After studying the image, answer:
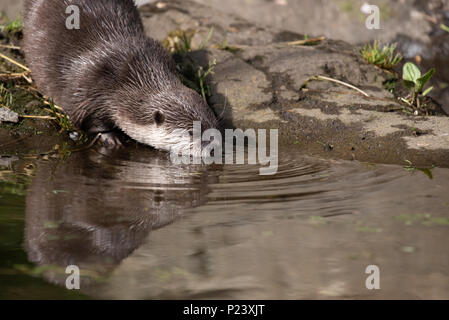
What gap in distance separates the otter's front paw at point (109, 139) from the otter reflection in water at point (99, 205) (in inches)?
9.3

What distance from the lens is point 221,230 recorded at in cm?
247

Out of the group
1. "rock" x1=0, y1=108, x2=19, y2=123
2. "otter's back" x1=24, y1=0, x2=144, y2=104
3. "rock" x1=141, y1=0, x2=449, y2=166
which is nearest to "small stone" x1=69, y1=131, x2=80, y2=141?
"otter's back" x1=24, y1=0, x2=144, y2=104

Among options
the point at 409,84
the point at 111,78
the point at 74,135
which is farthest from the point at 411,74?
the point at 74,135

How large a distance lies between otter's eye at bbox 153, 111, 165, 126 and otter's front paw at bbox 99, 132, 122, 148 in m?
0.41

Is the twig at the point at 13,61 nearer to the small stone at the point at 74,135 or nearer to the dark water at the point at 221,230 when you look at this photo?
the small stone at the point at 74,135

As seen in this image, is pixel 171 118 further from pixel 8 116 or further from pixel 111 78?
pixel 8 116

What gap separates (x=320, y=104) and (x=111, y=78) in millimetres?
1494

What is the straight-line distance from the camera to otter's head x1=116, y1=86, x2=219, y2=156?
378 centimetres

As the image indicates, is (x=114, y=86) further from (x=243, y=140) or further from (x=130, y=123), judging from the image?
(x=243, y=140)

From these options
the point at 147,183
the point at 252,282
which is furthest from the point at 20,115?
the point at 252,282

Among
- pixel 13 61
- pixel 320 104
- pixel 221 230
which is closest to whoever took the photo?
pixel 221 230

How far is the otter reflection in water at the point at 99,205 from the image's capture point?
222 centimetres

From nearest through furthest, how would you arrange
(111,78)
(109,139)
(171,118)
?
(171,118) < (111,78) < (109,139)
